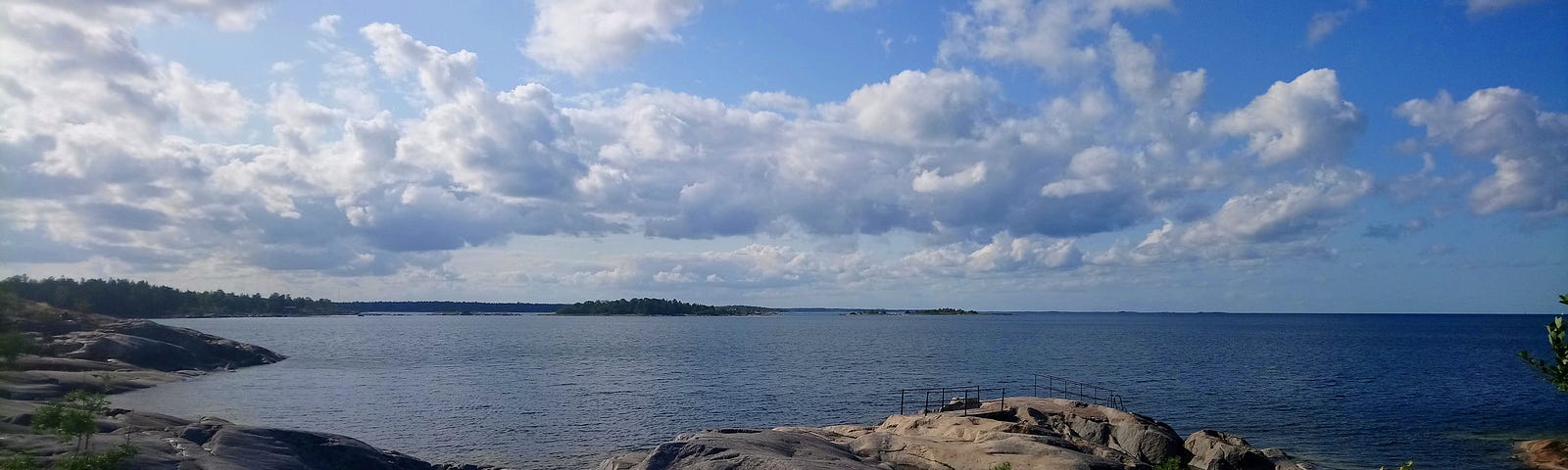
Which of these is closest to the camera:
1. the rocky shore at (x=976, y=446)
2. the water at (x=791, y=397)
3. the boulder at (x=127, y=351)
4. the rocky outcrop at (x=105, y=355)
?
the rocky shore at (x=976, y=446)

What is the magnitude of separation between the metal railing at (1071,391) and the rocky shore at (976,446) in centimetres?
2170

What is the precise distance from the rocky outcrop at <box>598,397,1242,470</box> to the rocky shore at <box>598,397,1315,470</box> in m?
0.05

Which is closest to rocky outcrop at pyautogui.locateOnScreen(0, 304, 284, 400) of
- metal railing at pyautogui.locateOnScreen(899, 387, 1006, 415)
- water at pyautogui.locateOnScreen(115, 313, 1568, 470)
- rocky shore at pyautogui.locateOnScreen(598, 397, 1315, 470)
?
water at pyautogui.locateOnScreen(115, 313, 1568, 470)

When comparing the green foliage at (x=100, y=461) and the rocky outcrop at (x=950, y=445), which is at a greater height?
the green foliage at (x=100, y=461)

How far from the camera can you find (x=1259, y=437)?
176 feet

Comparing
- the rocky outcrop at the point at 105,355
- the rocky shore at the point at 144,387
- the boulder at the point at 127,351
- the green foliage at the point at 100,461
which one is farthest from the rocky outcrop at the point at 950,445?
the boulder at the point at 127,351

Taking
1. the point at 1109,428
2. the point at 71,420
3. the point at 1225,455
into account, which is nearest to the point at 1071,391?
the point at 1109,428

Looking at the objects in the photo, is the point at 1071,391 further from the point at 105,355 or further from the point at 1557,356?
the point at 105,355

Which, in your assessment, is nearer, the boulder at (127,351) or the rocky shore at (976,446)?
the rocky shore at (976,446)

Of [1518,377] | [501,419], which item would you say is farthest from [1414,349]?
[501,419]

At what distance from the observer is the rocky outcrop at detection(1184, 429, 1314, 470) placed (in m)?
40.4

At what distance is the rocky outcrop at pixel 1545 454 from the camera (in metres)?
45.6

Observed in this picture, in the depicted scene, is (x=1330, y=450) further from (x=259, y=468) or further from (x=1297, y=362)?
(x=1297, y=362)

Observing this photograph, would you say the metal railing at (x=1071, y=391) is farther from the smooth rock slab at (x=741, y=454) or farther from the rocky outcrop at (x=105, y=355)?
the rocky outcrop at (x=105, y=355)
